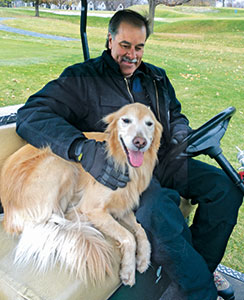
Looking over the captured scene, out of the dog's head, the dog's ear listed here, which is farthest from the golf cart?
the dog's ear

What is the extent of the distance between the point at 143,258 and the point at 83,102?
0.79 m

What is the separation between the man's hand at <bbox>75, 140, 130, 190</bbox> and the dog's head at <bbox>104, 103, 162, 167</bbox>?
0.14 feet

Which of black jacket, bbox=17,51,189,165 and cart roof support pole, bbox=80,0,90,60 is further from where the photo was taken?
cart roof support pole, bbox=80,0,90,60

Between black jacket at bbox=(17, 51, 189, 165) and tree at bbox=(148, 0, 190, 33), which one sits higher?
tree at bbox=(148, 0, 190, 33)

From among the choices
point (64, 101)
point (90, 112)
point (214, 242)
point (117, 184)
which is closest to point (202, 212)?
point (214, 242)

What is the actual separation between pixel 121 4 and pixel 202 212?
44.8 inches

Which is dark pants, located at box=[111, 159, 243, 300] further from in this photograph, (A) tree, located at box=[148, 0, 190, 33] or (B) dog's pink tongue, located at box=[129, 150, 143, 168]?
(A) tree, located at box=[148, 0, 190, 33]

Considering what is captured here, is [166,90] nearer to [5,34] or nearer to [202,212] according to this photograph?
[202,212]

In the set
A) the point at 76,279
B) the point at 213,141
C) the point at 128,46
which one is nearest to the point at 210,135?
the point at 213,141

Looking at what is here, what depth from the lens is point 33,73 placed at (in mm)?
1495

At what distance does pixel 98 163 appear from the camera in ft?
4.44

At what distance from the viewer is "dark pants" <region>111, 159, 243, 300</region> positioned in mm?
1308

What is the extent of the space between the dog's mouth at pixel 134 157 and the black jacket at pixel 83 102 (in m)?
0.21

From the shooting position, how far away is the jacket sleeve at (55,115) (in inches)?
53.8
